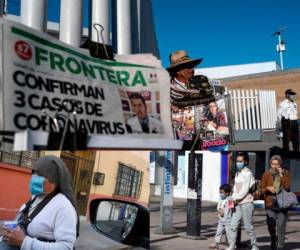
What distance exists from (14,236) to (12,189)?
0.24 m

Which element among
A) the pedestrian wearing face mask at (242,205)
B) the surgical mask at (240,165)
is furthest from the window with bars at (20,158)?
the surgical mask at (240,165)

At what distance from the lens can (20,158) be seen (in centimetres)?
267

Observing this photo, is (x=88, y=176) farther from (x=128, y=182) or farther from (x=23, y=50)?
(x=23, y=50)

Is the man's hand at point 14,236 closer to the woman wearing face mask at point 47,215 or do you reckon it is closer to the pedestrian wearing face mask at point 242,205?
the woman wearing face mask at point 47,215

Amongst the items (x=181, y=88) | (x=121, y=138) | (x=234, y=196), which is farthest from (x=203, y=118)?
(x=121, y=138)

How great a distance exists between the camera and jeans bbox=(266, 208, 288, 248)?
927 cm

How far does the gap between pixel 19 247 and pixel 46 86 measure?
2.81 ft

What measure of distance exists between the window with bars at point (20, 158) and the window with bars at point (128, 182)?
56 cm

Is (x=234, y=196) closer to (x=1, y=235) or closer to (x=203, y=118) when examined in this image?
(x=203, y=118)

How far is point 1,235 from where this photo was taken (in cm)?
270

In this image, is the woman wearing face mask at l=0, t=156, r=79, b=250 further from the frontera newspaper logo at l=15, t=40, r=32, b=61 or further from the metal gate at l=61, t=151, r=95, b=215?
the frontera newspaper logo at l=15, t=40, r=32, b=61

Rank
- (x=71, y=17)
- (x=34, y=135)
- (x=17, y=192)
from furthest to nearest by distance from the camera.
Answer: (x=71, y=17), (x=17, y=192), (x=34, y=135)

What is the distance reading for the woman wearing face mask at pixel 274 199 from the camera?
926 centimetres

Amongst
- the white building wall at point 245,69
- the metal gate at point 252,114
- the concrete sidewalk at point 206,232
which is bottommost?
the concrete sidewalk at point 206,232
